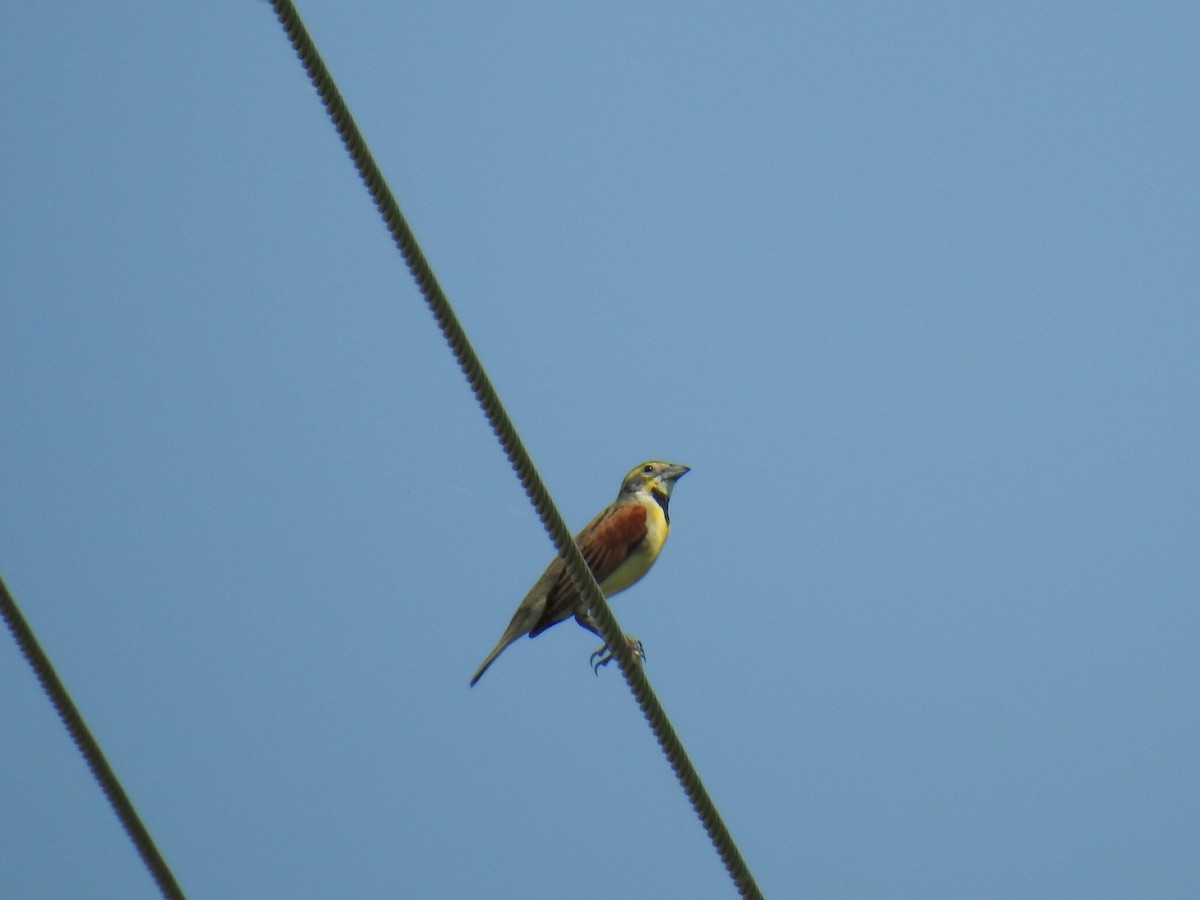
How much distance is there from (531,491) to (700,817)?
55.9 inches

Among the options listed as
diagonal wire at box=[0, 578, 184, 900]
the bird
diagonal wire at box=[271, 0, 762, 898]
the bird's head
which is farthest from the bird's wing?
diagonal wire at box=[0, 578, 184, 900]

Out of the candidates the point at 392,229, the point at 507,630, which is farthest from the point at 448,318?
the point at 507,630

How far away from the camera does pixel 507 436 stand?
585cm

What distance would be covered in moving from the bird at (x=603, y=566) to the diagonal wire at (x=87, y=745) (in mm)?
4781

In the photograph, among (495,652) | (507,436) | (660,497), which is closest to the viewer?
(507,436)

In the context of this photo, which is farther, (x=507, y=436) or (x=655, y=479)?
(x=655, y=479)

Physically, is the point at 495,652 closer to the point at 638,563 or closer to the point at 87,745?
the point at 638,563

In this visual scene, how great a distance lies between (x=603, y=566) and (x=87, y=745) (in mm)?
5693

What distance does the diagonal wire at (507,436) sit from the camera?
537 centimetres

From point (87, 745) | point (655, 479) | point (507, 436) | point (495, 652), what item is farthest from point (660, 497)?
point (87, 745)

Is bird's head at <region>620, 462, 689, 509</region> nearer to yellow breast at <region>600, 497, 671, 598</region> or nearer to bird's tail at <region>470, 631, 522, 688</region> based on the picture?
yellow breast at <region>600, 497, 671, 598</region>

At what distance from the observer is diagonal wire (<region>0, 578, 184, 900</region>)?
4859mm

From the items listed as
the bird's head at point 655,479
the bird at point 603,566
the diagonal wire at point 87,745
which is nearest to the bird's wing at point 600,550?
the bird at point 603,566

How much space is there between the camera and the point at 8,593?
4816 mm
